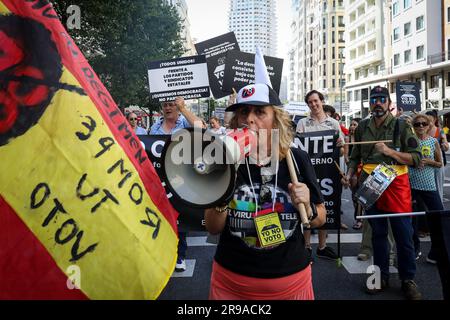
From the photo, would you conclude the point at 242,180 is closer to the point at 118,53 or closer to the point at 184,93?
the point at 184,93

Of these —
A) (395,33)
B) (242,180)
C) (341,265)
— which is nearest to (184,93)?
(341,265)

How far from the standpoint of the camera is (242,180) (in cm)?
220

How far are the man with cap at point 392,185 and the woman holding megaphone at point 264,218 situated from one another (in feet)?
7.21

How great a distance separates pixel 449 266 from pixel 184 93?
13.7 ft

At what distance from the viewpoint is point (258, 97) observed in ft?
7.02

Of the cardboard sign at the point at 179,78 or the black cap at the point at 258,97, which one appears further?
the cardboard sign at the point at 179,78

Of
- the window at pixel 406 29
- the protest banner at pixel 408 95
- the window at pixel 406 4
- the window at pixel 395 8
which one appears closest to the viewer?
the protest banner at pixel 408 95

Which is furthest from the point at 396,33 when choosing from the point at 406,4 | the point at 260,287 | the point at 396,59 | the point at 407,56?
the point at 260,287

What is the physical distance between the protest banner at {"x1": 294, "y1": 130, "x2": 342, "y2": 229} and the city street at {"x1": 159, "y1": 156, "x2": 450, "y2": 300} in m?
0.58

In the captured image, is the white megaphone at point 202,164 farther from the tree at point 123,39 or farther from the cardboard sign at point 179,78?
the tree at point 123,39

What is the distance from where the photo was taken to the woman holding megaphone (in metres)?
2.08

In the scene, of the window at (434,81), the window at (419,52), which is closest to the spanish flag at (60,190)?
the window at (434,81)

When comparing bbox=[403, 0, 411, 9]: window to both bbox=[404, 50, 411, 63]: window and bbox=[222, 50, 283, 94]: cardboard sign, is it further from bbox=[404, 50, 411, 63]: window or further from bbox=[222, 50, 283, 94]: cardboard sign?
bbox=[222, 50, 283, 94]: cardboard sign

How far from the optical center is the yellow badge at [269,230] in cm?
208
